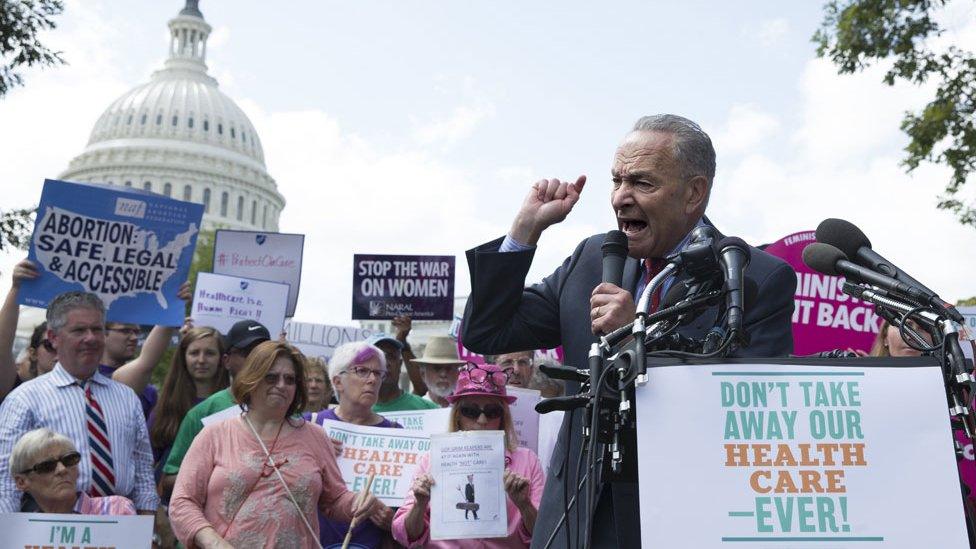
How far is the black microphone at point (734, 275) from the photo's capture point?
2.21 m

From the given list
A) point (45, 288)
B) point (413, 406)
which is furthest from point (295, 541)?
point (45, 288)

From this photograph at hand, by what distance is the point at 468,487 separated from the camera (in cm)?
539

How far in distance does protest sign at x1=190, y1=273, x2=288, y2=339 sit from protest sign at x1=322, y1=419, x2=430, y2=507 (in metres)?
3.77

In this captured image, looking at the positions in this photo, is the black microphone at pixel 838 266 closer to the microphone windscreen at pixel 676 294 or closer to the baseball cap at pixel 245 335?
the microphone windscreen at pixel 676 294

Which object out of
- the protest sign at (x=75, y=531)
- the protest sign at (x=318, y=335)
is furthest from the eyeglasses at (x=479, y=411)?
the protest sign at (x=318, y=335)

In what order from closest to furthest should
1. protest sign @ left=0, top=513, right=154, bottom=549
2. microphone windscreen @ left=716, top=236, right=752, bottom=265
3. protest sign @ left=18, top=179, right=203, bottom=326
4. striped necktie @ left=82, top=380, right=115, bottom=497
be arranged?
microphone windscreen @ left=716, top=236, right=752, bottom=265
protest sign @ left=0, top=513, right=154, bottom=549
striped necktie @ left=82, top=380, right=115, bottom=497
protest sign @ left=18, top=179, right=203, bottom=326

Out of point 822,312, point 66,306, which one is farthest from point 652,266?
point 822,312

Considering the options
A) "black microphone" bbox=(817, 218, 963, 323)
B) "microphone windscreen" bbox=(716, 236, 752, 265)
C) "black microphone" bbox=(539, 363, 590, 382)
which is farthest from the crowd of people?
"microphone windscreen" bbox=(716, 236, 752, 265)

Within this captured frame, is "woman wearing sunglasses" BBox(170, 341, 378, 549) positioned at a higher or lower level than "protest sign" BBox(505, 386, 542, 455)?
lower

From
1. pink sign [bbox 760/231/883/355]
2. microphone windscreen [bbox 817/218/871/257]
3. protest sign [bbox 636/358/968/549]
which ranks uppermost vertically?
pink sign [bbox 760/231/883/355]

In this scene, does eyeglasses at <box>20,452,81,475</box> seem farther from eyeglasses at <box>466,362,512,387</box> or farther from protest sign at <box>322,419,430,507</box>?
eyeglasses at <box>466,362,512,387</box>

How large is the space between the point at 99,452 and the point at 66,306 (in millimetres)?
806

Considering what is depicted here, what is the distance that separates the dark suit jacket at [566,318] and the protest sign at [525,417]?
11.1 feet

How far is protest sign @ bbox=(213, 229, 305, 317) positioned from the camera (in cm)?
1142
